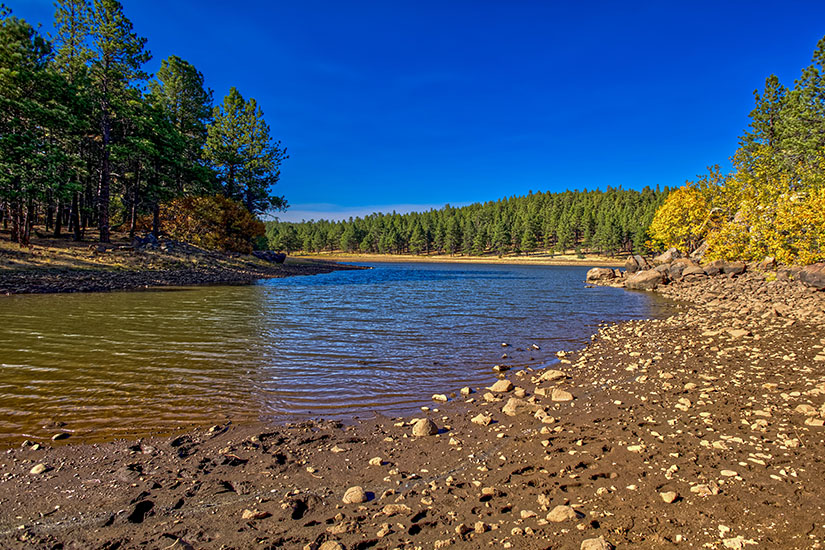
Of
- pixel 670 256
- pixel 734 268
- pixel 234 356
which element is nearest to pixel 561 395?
pixel 234 356

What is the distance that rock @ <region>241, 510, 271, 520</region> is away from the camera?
3.69m

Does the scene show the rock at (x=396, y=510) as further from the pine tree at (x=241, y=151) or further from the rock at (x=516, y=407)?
the pine tree at (x=241, y=151)

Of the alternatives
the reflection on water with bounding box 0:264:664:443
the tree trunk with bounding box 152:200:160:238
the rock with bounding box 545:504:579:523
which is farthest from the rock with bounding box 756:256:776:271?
the tree trunk with bounding box 152:200:160:238

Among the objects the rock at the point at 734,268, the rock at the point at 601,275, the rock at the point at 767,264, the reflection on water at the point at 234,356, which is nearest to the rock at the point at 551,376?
the reflection on water at the point at 234,356

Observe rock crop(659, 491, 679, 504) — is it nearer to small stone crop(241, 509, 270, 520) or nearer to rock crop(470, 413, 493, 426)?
rock crop(470, 413, 493, 426)

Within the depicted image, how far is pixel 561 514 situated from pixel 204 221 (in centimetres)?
4783

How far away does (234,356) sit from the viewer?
34.1ft

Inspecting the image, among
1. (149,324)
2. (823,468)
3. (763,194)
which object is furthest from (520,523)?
(763,194)

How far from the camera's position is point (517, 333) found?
14.2 m

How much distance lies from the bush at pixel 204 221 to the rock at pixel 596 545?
46694 millimetres

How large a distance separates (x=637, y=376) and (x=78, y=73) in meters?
43.7

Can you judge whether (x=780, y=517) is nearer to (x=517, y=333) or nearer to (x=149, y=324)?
(x=517, y=333)

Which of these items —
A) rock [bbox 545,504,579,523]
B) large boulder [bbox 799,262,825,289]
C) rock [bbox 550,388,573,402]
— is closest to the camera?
rock [bbox 545,504,579,523]

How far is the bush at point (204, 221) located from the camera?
42906 millimetres
